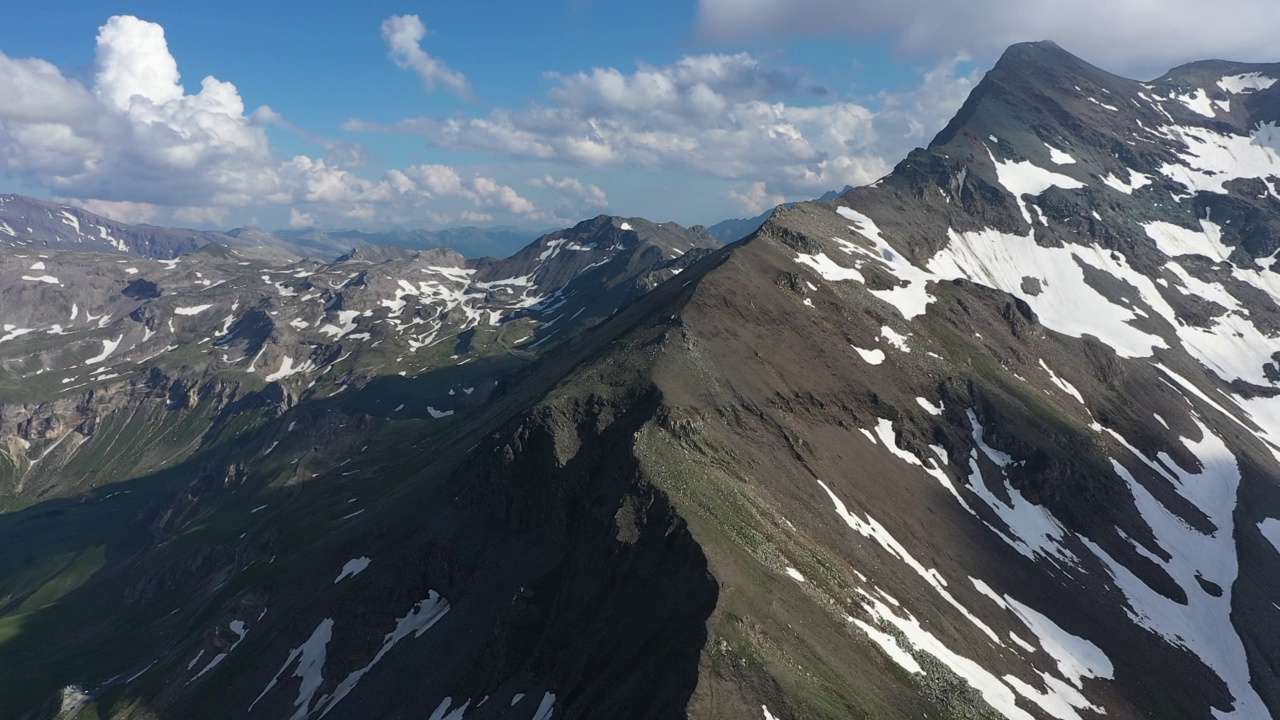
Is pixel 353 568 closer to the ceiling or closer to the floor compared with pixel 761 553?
closer to the floor

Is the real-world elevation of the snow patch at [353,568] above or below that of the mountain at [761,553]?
below

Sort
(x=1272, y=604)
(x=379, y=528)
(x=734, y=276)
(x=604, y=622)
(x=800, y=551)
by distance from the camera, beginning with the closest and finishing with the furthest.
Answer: (x=604, y=622) → (x=800, y=551) → (x=379, y=528) → (x=1272, y=604) → (x=734, y=276)

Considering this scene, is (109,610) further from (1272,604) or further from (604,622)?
(1272,604)

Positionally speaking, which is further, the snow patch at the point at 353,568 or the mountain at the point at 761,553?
the snow patch at the point at 353,568

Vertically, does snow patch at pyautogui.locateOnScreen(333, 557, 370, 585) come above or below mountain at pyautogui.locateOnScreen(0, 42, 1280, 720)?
below

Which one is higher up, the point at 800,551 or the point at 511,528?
the point at 800,551

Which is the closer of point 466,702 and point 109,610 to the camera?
point 466,702

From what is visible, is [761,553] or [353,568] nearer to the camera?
[761,553]

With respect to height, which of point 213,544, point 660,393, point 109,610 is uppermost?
point 660,393

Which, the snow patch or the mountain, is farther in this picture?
the snow patch

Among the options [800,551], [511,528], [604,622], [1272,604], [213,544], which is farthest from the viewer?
[213,544]

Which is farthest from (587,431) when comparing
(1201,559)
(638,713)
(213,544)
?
(213,544)
